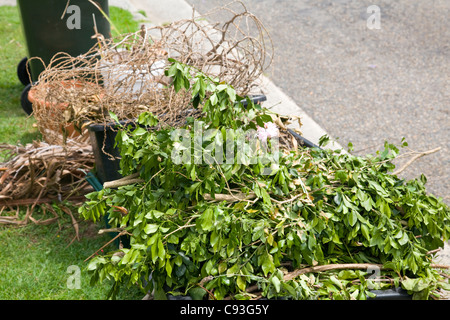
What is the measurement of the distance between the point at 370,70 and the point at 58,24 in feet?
10.1

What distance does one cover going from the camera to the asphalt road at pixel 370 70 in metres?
4.32

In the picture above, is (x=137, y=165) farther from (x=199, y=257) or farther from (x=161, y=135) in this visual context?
(x=199, y=257)

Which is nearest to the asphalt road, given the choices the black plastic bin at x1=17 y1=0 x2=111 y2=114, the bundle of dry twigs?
the bundle of dry twigs

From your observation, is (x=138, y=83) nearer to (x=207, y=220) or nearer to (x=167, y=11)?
(x=207, y=220)

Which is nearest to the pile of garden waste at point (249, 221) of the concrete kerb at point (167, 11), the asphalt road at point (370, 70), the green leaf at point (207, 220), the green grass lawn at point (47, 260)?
the green leaf at point (207, 220)

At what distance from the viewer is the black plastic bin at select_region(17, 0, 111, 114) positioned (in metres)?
4.05

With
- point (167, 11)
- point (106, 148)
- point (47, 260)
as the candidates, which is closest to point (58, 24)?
point (106, 148)

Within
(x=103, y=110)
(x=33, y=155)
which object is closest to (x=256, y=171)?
(x=103, y=110)

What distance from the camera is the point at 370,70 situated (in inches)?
213

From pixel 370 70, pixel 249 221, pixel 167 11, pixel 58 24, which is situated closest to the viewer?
pixel 249 221

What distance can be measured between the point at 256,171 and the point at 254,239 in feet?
0.85

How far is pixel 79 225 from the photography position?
322cm

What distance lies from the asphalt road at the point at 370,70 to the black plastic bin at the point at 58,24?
59.5 inches

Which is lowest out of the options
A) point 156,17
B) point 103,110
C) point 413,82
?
point 413,82
